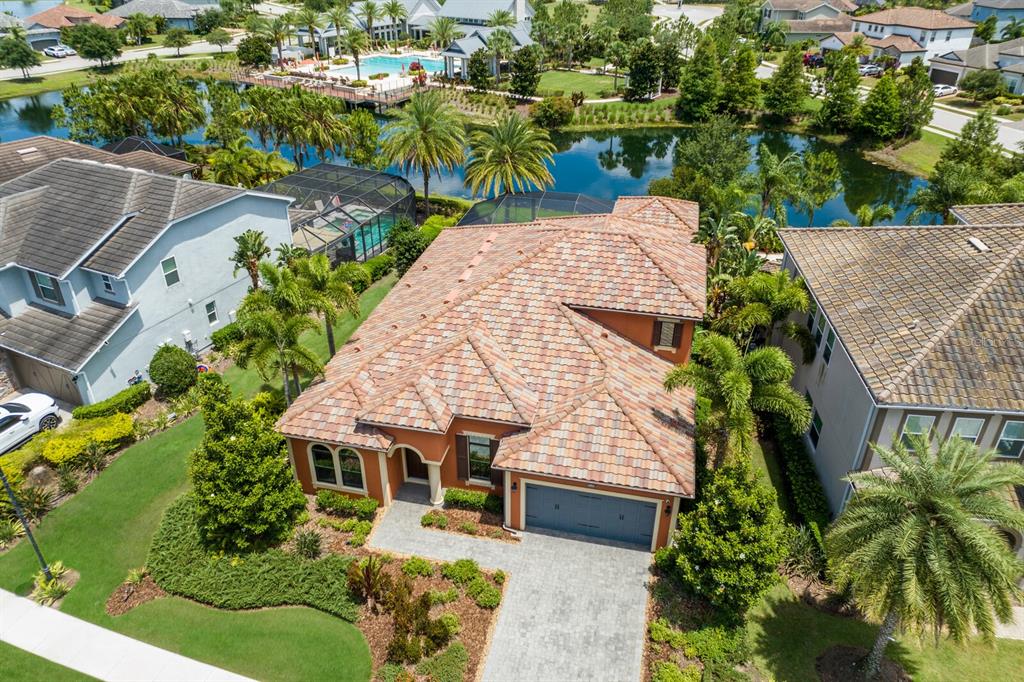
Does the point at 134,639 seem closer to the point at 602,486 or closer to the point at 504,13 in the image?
the point at 602,486

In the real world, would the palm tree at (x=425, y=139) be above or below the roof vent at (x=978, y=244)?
below

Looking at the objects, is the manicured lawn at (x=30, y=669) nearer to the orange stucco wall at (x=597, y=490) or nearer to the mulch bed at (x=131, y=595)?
the mulch bed at (x=131, y=595)

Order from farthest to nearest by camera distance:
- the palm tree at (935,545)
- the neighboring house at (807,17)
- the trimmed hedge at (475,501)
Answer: the neighboring house at (807,17) → the trimmed hedge at (475,501) → the palm tree at (935,545)

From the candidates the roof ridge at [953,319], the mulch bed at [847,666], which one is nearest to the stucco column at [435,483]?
the mulch bed at [847,666]

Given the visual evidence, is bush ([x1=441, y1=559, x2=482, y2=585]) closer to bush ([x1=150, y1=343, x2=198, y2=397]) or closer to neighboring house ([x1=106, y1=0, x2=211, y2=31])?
bush ([x1=150, y1=343, x2=198, y2=397])

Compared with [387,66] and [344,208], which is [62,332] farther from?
[387,66]

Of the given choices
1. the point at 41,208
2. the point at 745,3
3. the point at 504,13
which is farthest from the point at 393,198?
the point at 745,3

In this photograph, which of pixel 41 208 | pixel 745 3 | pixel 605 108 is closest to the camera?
pixel 41 208
